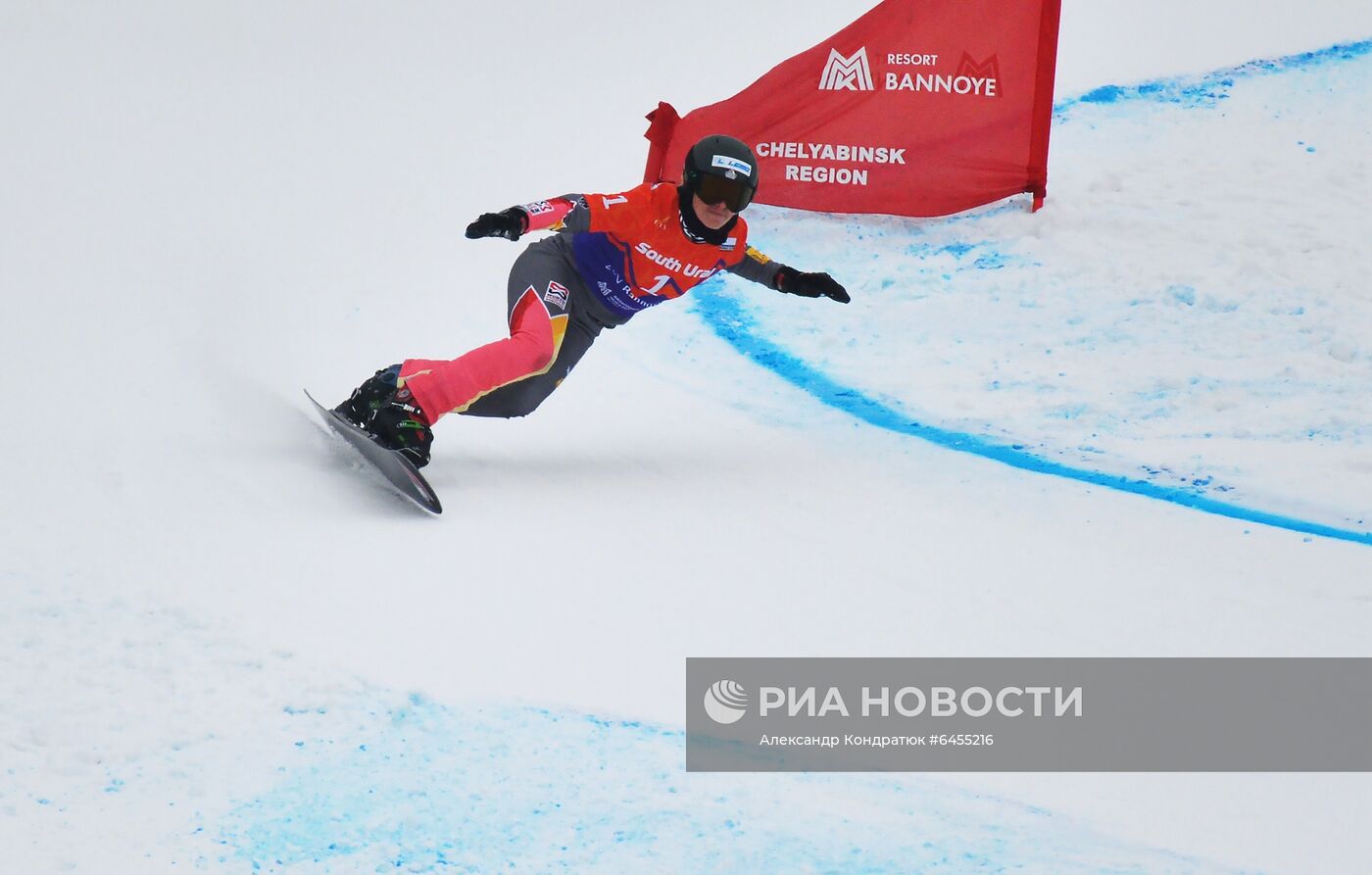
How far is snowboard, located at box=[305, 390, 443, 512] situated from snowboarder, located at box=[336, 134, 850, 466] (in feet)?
0.28

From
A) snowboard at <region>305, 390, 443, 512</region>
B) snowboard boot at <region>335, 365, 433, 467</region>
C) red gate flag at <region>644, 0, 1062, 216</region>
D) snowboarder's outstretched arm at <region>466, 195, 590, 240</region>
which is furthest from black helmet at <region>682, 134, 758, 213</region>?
red gate flag at <region>644, 0, 1062, 216</region>

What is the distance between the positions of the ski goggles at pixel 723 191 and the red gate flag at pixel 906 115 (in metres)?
2.11

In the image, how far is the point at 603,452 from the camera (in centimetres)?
420

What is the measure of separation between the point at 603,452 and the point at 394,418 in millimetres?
769

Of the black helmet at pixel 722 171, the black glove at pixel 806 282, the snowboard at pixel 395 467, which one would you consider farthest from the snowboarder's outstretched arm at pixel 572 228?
the snowboard at pixel 395 467

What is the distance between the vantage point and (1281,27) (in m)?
7.61

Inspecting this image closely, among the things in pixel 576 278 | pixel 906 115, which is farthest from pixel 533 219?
pixel 906 115

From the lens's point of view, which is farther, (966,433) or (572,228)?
(966,433)

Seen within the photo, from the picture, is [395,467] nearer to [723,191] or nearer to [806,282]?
[723,191]

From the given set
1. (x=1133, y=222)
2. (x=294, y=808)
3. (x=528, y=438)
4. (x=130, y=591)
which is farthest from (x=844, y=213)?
(x=294, y=808)

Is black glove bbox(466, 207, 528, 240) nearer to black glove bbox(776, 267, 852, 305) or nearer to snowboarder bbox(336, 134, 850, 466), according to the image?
snowboarder bbox(336, 134, 850, 466)

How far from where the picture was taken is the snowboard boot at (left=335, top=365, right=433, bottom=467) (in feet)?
12.0

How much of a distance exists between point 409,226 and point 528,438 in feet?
6.67

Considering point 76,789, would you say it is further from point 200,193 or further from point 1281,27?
point 1281,27
